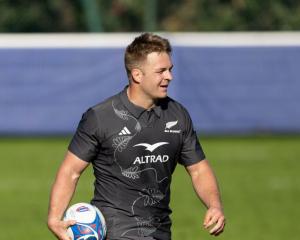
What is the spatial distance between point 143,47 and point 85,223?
133 cm

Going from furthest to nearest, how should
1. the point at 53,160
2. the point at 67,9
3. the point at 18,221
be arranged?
the point at 67,9, the point at 53,160, the point at 18,221

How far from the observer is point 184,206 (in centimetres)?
1429

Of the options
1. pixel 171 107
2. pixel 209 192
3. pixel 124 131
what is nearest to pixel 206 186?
pixel 209 192

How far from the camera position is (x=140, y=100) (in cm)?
786

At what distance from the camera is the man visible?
769 cm

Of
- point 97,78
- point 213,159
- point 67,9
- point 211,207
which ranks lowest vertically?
point 211,207

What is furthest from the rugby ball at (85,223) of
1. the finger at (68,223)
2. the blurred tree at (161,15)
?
the blurred tree at (161,15)

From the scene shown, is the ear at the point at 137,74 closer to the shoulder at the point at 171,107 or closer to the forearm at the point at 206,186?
the shoulder at the point at 171,107

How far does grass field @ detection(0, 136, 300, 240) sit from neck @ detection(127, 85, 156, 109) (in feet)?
14.0

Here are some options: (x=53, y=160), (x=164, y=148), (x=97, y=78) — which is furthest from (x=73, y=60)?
(x=164, y=148)

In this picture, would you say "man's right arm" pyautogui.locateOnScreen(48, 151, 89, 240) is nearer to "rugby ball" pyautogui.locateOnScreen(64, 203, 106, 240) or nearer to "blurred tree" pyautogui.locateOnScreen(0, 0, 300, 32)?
"rugby ball" pyautogui.locateOnScreen(64, 203, 106, 240)

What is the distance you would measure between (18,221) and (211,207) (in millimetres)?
5812

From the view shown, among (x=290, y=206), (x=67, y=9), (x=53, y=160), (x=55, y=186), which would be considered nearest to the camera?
(x=55, y=186)

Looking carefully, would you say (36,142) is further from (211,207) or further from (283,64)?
(211,207)
